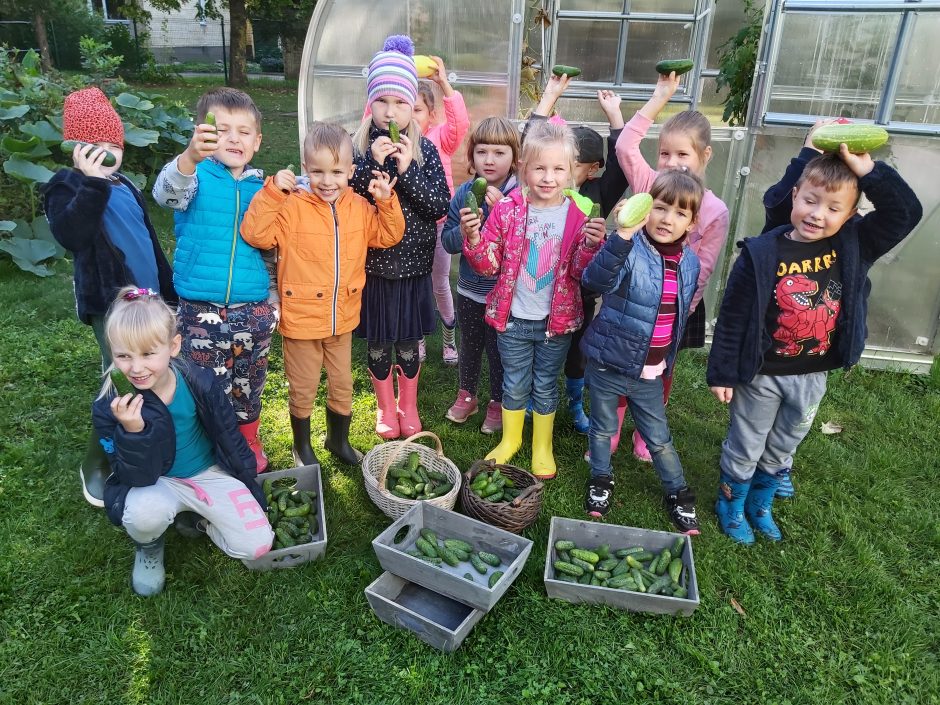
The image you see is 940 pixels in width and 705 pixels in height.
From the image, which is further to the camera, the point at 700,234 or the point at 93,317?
the point at 700,234

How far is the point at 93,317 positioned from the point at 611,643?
118 inches

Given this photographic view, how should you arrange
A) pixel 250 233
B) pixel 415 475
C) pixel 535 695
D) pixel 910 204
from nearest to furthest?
pixel 535 695
pixel 910 204
pixel 250 233
pixel 415 475

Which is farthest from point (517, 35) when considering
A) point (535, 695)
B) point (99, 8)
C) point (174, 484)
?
point (99, 8)

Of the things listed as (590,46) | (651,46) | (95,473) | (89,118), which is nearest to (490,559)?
(95,473)

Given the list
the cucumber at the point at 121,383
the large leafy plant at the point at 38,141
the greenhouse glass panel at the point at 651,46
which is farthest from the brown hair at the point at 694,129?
the large leafy plant at the point at 38,141

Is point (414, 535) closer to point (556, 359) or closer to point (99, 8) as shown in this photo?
point (556, 359)

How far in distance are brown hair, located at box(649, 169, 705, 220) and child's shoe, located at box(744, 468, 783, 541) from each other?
58.6 inches

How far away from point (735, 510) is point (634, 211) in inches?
68.9

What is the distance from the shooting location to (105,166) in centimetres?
299

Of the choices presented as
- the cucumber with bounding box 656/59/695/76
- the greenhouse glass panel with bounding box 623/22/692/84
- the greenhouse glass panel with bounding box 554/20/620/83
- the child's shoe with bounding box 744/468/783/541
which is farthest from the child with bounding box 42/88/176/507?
the greenhouse glass panel with bounding box 623/22/692/84

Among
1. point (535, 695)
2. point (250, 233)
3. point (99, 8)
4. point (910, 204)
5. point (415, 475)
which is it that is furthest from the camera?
point (99, 8)

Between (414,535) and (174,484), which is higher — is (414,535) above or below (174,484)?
below

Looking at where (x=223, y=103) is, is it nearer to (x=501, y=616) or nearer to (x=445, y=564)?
(x=445, y=564)

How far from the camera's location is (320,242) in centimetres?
339
